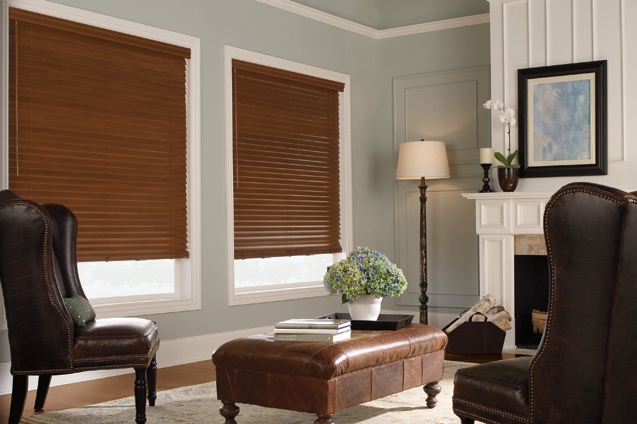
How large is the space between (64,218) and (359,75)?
3.60 m

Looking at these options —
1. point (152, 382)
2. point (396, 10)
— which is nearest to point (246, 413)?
point (152, 382)

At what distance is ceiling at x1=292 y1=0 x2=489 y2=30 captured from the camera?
268 inches

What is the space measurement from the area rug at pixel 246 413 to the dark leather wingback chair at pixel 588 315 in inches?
48.6

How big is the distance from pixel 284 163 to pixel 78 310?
113 inches

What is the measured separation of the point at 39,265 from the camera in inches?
136

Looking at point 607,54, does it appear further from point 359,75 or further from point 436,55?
point 359,75

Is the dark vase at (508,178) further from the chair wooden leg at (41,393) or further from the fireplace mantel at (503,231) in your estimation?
the chair wooden leg at (41,393)

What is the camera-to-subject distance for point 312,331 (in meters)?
3.35

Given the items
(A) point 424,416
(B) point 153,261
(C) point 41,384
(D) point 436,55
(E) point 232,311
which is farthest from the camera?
(D) point 436,55

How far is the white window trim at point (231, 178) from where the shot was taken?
227 inches

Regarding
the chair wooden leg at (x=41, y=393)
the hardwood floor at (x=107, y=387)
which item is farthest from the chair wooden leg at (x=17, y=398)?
the chair wooden leg at (x=41, y=393)

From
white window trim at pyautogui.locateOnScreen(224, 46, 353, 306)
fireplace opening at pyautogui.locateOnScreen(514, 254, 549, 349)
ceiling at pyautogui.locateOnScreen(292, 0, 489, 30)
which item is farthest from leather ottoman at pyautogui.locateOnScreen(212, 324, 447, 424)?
ceiling at pyautogui.locateOnScreen(292, 0, 489, 30)

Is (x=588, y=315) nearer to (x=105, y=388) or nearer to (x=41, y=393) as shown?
(x=41, y=393)

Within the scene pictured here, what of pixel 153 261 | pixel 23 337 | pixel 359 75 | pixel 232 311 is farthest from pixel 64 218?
pixel 359 75
